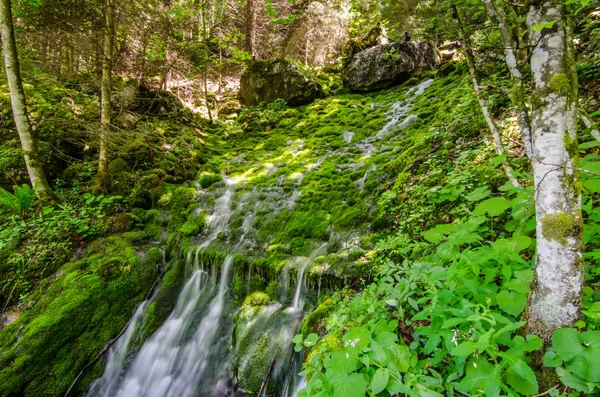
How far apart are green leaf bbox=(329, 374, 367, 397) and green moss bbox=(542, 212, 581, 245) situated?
132 centimetres

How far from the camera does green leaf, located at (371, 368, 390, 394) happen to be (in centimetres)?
139

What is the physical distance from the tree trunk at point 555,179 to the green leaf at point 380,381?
0.86 metres

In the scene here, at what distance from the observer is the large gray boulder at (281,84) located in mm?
12016

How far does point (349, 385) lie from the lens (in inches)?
57.6

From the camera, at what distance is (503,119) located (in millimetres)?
4012

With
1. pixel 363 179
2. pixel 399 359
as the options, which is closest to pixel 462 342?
pixel 399 359

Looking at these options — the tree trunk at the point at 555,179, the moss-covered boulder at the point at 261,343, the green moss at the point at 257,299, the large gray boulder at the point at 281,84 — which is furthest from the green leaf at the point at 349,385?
the large gray boulder at the point at 281,84

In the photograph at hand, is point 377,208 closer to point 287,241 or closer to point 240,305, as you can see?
point 287,241

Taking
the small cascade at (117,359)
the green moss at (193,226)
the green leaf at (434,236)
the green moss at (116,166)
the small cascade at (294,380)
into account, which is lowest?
the small cascade at (117,359)

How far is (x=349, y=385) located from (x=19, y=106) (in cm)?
729

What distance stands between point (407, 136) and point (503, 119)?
3.06 meters

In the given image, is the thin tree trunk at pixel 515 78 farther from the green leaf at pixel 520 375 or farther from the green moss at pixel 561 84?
the green leaf at pixel 520 375

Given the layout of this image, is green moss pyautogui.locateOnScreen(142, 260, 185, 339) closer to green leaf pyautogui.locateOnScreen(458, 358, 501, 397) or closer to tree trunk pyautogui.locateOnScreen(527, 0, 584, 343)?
green leaf pyautogui.locateOnScreen(458, 358, 501, 397)

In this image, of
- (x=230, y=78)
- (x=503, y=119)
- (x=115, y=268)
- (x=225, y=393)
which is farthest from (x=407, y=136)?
(x=230, y=78)
